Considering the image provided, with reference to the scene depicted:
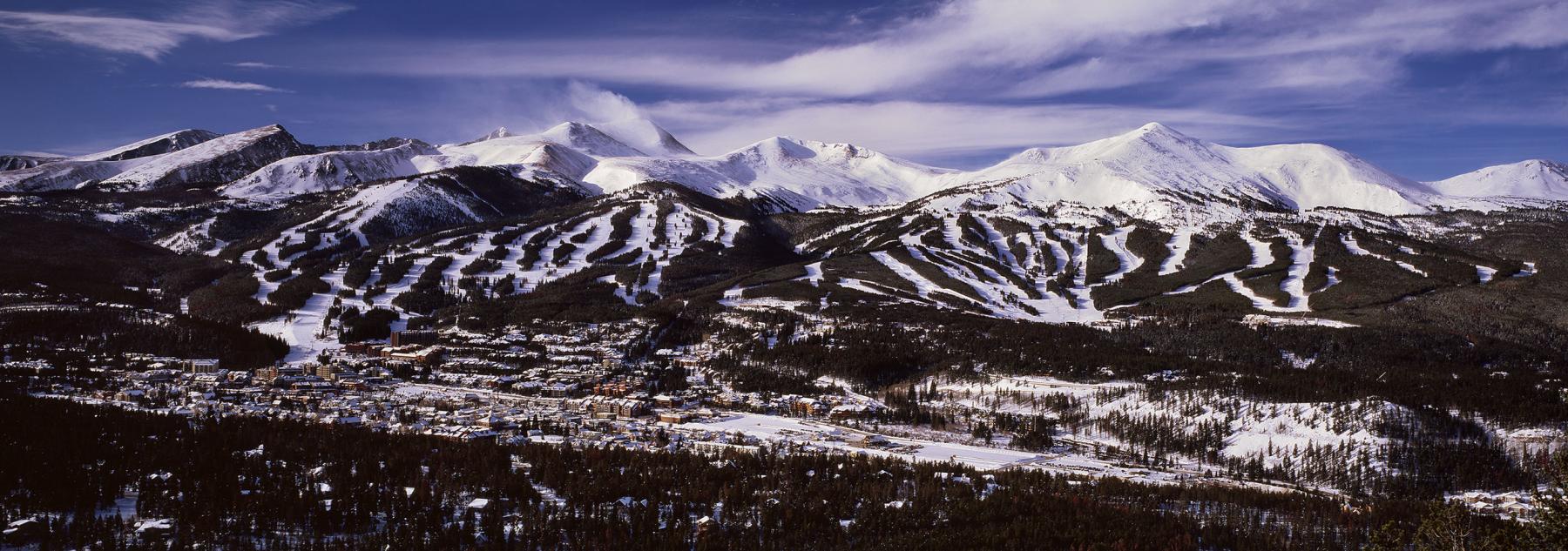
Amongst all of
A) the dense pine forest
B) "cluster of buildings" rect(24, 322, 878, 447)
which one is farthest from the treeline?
the dense pine forest

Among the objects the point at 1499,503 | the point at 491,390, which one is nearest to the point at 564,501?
the point at 491,390

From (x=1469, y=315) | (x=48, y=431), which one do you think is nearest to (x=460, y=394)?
(x=48, y=431)

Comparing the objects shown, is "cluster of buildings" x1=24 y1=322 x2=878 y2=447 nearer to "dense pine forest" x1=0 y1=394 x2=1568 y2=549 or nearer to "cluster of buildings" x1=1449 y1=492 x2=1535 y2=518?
"dense pine forest" x1=0 y1=394 x2=1568 y2=549

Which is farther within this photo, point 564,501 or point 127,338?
point 127,338

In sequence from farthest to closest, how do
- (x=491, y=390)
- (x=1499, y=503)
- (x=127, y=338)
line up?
(x=127, y=338), (x=491, y=390), (x=1499, y=503)

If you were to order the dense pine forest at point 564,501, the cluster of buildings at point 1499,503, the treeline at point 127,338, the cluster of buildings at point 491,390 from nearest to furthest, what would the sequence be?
the dense pine forest at point 564,501
the cluster of buildings at point 1499,503
the cluster of buildings at point 491,390
the treeline at point 127,338

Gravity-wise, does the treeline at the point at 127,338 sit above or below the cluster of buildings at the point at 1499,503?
above

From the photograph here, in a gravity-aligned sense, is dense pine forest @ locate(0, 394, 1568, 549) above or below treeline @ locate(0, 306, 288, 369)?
below

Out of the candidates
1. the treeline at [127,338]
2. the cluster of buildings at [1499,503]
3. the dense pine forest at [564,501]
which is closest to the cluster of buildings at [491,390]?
the treeline at [127,338]

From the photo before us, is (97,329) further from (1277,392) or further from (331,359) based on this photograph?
(1277,392)

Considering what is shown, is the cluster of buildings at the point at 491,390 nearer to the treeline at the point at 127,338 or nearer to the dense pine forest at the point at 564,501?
the treeline at the point at 127,338

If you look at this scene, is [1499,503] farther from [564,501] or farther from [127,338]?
[127,338]
